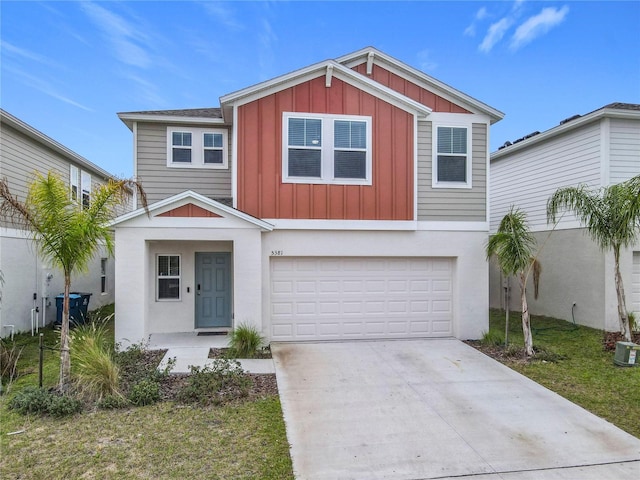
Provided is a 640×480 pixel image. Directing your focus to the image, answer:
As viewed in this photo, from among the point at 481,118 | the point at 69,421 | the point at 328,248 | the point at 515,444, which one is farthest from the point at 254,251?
the point at 481,118

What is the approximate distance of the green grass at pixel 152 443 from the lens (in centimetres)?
389

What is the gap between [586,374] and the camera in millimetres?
7191

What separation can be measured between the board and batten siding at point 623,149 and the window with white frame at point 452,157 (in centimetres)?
391

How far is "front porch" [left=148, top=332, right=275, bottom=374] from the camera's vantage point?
734 cm

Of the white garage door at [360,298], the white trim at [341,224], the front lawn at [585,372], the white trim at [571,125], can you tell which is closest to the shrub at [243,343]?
the white garage door at [360,298]

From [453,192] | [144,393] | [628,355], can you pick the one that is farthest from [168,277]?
[628,355]

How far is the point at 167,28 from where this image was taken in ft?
39.2

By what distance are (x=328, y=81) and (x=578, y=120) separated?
7.14 meters

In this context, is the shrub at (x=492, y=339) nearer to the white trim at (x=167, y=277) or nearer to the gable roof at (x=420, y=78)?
the gable roof at (x=420, y=78)

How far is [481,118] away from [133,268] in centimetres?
938

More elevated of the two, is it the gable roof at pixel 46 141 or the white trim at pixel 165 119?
the white trim at pixel 165 119

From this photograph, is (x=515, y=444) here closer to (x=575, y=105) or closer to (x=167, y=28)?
(x=167, y=28)

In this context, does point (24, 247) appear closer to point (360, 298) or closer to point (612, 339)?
point (360, 298)

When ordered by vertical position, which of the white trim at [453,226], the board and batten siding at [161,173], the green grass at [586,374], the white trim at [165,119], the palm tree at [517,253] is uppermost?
the white trim at [165,119]
